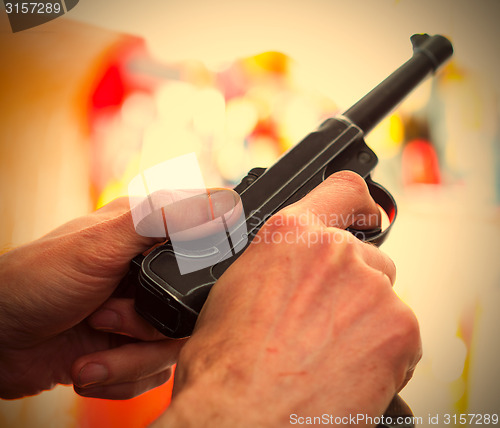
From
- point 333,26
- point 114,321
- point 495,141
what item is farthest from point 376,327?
point 333,26

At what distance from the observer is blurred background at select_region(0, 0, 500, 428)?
92 centimetres

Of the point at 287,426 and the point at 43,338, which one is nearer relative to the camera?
the point at 287,426

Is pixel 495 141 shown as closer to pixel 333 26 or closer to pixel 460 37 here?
pixel 460 37

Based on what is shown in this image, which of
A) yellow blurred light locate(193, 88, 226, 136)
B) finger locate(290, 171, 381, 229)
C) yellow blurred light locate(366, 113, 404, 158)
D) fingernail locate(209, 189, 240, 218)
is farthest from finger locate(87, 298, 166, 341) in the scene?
yellow blurred light locate(366, 113, 404, 158)

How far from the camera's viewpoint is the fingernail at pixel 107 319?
0.72 metres

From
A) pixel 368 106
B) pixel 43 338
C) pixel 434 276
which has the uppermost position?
pixel 368 106

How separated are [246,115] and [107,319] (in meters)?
0.60

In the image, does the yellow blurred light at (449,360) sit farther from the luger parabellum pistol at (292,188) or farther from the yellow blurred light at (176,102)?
the yellow blurred light at (176,102)

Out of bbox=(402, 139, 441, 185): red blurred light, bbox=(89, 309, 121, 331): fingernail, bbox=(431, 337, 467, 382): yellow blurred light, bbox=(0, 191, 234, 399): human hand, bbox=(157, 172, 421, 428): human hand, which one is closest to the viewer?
bbox=(157, 172, 421, 428): human hand

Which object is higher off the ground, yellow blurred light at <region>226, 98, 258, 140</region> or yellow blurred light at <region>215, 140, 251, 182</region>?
yellow blurred light at <region>226, 98, 258, 140</region>

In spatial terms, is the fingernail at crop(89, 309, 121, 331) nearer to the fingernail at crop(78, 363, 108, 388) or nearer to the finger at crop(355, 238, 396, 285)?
the fingernail at crop(78, 363, 108, 388)

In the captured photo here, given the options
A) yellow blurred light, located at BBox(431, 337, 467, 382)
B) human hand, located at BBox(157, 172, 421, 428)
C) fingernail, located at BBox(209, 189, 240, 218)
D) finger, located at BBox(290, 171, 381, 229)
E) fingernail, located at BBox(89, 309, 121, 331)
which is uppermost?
fingernail, located at BBox(209, 189, 240, 218)

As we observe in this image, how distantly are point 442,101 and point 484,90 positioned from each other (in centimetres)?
12

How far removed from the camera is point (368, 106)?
2.54 ft
